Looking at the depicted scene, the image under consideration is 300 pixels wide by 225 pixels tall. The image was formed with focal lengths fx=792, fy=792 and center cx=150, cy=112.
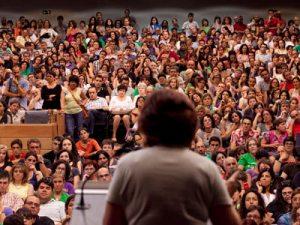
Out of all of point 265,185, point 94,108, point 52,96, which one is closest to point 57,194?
point 265,185

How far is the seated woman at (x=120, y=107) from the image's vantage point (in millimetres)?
11422

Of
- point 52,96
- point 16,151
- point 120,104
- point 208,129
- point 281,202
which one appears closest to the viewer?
point 281,202

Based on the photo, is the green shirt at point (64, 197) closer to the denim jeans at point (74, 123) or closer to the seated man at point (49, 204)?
the seated man at point (49, 204)

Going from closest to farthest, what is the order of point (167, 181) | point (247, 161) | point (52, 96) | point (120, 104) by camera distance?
point (167, 181) < point (247, 161) < point (52, 96) < point (120, 104)

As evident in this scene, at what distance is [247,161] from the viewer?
9188 millimetres

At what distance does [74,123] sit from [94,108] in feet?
1.59

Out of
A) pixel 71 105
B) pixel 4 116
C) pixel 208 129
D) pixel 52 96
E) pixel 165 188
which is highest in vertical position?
pixel 165 188

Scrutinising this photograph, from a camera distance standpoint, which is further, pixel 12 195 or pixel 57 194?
pixel 57 194

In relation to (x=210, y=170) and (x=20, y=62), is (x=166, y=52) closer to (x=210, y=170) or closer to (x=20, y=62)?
(x=20, y=62)

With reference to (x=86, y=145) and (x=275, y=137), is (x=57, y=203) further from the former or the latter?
(x=275, y=137)

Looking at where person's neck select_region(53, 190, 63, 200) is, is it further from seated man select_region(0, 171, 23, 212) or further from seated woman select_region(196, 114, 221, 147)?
seated woman select_region(196, 114, 221, 147)

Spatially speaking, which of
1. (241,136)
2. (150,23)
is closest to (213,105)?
(241,136)

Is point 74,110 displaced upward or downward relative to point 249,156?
upward

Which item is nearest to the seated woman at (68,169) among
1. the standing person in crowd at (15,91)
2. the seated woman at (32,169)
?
the seated woman at (32,169)
